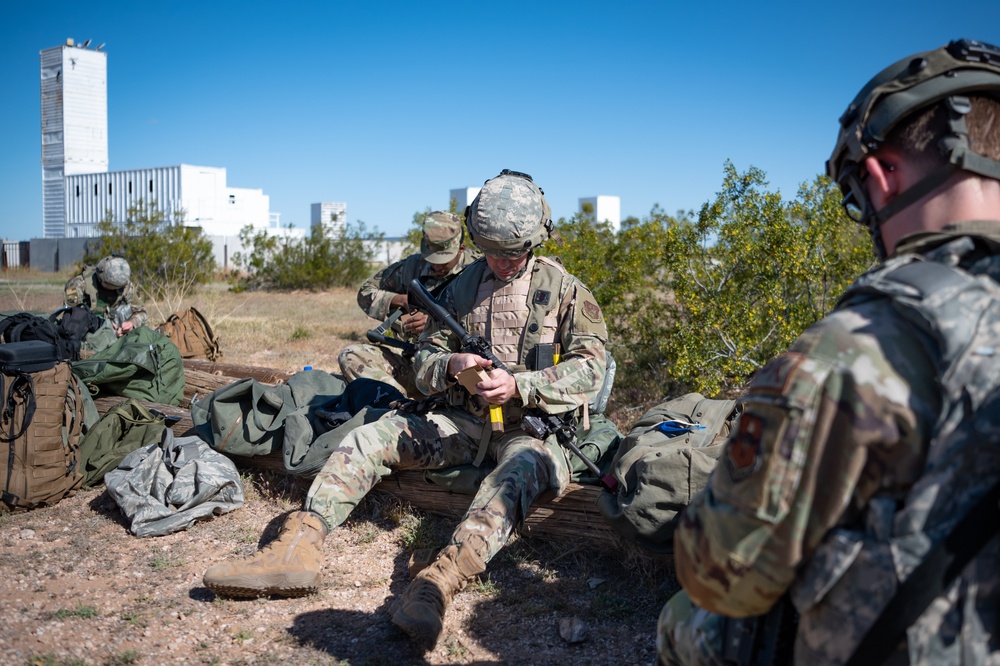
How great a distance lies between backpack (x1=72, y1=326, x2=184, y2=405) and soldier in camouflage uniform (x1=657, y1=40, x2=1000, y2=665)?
16.5 feet

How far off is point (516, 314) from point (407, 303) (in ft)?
7.27

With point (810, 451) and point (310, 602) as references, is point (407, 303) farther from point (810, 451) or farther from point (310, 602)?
point (810, 451)

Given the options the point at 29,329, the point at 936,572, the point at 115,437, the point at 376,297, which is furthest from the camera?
the point at 376,297

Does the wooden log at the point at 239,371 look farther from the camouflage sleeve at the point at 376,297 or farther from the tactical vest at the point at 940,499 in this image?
the tactical vest at the point at 940,499

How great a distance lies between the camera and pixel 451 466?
4102 mm

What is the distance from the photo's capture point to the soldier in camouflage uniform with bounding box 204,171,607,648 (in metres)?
3.51

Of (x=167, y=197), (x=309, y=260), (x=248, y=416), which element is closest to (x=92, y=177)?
(x=167, y=197)

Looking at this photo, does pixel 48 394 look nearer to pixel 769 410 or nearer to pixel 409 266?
pixel 409 266

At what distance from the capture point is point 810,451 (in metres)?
1.46

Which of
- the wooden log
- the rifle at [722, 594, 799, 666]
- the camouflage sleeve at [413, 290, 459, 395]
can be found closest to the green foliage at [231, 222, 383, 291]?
the wooden log

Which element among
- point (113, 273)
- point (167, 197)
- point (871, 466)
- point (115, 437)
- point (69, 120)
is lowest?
point (115, 437)

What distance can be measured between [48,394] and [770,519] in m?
4.36

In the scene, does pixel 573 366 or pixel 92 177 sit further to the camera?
pixel 92 177

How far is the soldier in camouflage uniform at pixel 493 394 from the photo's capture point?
11.5 ft
